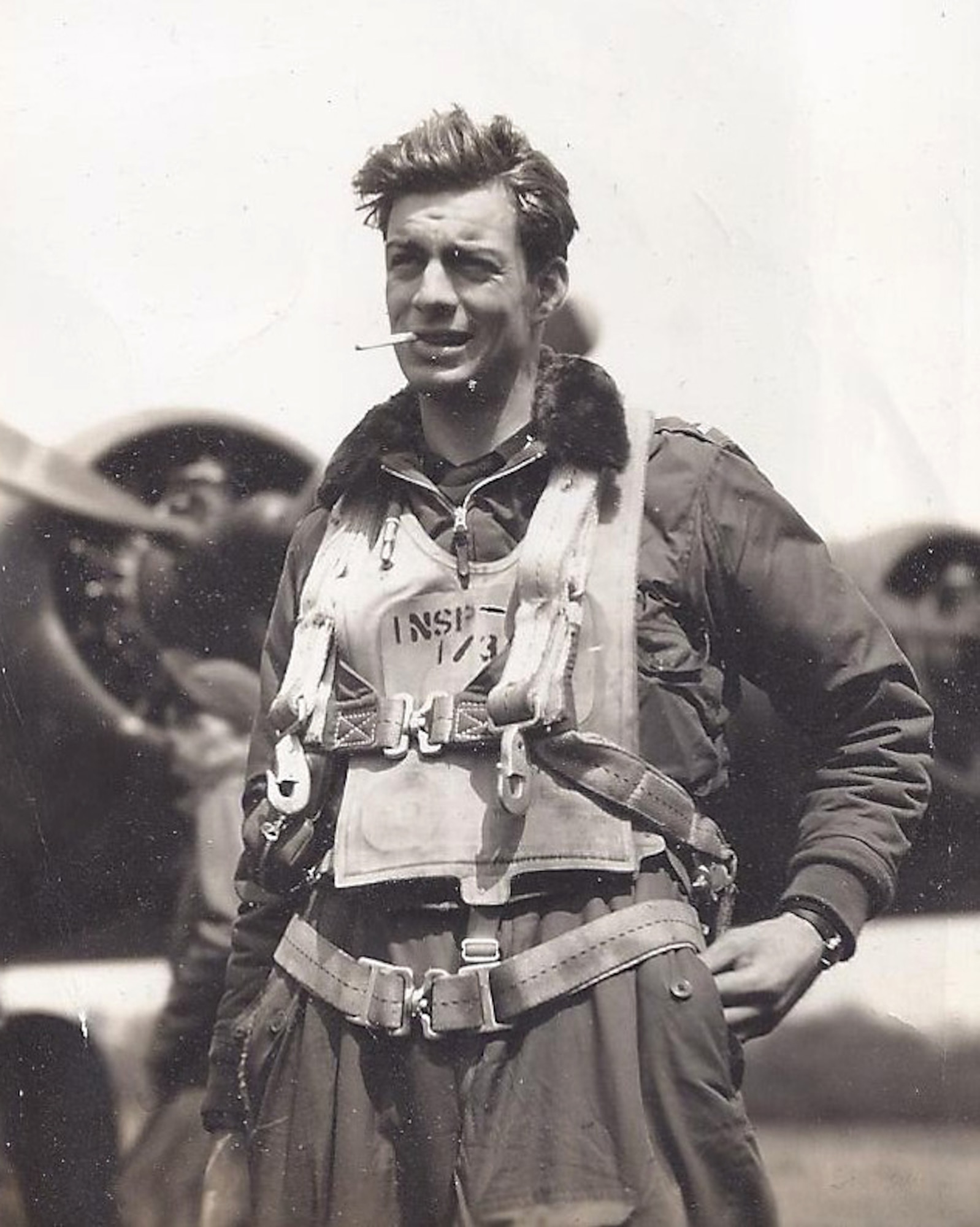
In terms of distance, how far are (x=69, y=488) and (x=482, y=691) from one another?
2.65ft

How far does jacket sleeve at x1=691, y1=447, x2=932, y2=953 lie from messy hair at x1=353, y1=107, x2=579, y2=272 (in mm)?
404

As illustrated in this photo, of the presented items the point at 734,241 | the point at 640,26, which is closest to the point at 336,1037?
the point at 734,241

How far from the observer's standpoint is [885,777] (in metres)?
2.46

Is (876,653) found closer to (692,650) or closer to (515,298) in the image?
(692,650)

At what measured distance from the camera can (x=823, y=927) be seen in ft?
8.03

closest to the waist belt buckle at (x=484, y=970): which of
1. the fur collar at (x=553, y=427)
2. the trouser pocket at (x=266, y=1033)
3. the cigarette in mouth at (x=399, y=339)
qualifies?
the trouser pocket at (x=266, y=1033)

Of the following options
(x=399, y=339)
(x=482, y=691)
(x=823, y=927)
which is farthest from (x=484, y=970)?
(x=399, y=339)

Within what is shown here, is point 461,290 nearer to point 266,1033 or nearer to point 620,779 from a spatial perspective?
point 620,779

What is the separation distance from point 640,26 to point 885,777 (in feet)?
3.70

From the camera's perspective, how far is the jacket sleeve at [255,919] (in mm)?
2631

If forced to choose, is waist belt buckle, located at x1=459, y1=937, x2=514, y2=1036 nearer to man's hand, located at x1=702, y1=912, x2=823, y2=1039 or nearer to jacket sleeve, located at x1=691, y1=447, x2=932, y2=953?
man's hand, located at x1=702, y1=912, x2=823, y2=1039

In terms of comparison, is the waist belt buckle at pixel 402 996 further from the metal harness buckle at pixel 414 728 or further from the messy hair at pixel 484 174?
the messy hair at pixel 484 174

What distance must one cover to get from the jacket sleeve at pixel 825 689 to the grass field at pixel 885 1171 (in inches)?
11.8

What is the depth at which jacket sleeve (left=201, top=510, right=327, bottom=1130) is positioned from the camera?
8.63 ft
